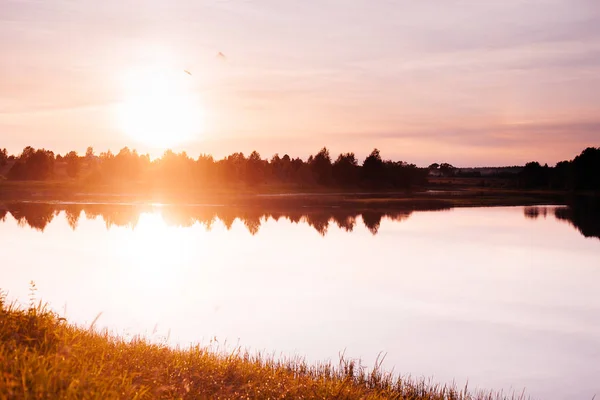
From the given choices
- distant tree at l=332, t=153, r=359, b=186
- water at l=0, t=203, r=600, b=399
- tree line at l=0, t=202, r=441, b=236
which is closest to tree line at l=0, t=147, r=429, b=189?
distant tree at l=332, t=153, r=359, b=186

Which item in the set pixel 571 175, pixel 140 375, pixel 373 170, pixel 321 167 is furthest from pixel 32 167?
pixel 140 375

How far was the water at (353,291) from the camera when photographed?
2069 cm

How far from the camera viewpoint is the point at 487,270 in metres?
37.8

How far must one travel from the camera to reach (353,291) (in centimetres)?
3091

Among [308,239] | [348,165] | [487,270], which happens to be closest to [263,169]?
[348,165]

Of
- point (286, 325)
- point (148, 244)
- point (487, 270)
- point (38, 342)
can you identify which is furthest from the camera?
point (148, 244)

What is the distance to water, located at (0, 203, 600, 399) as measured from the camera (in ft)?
67.9

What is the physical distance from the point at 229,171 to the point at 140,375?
164 meters

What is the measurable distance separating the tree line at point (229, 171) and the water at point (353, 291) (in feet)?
359

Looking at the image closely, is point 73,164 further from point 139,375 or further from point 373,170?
point 139,375

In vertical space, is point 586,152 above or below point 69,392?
above

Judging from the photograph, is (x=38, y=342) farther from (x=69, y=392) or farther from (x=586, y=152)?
(x=586, y=152)

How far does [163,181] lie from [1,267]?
13296 centimetres

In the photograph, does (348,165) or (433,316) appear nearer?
(433,316)
